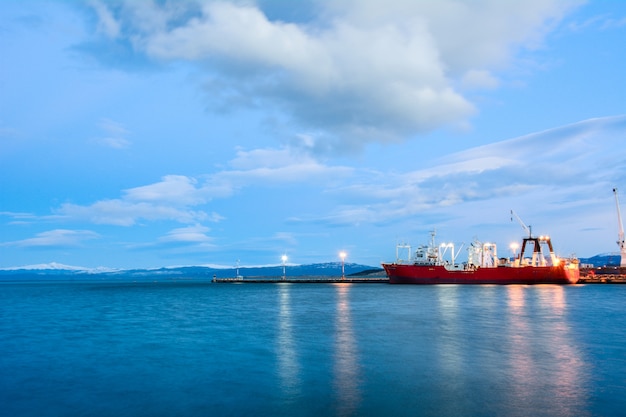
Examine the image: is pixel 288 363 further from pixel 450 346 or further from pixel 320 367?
pixel 450 346

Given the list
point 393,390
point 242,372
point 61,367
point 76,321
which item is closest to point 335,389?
point 393,390

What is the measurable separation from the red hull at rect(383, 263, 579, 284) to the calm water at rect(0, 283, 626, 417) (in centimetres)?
6943

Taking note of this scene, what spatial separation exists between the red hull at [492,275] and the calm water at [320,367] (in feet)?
228

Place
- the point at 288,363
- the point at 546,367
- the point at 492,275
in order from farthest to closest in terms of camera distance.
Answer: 1. the point at 492,275
2. the point at 288,363
3. the point at 546,367

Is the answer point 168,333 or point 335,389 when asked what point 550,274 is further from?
point 335,389

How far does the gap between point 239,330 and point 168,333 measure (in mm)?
6711

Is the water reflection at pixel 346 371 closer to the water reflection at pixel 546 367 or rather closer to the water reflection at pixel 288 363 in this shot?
the water reflection at pixel 288 363

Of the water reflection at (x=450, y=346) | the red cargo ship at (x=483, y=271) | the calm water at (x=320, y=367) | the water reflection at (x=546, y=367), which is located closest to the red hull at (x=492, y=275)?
the red cargo ship at (x=483, y=271)

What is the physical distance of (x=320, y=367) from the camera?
24.8 metres

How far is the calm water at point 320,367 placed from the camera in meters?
17.9

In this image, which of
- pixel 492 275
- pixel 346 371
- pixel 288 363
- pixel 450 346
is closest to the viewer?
pixel 346 371

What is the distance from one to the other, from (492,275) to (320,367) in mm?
106455

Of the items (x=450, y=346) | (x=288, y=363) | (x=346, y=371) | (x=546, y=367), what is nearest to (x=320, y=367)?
(x=346, y=371)

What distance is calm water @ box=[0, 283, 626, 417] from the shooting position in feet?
58.7
